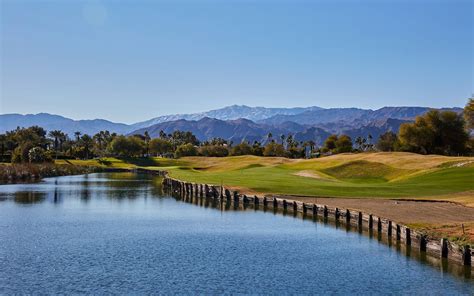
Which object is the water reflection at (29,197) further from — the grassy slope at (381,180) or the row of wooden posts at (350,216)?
the grassy slope at (381,180)

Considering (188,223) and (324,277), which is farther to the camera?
(188,223)

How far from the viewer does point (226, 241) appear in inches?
1874

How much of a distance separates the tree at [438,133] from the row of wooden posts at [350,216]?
259 feet

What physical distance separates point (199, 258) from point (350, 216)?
22.7 m

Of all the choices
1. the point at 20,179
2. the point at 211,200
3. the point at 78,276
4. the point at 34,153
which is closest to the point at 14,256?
the point at 78,276

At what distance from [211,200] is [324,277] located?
52499mm

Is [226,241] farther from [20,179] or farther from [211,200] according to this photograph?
[20,179]

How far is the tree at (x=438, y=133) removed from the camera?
154 m

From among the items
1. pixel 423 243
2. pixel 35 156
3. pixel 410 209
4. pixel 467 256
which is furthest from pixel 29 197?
pixel 35 156

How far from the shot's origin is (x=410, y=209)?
56.7 meters

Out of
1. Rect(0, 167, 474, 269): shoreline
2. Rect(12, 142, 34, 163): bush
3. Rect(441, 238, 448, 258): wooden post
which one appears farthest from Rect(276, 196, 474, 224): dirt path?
Rect(12, 142, 34, 163): bush

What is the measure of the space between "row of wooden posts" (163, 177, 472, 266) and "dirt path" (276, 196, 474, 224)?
4.65 ft

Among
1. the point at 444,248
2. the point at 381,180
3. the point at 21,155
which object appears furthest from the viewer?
the point at 21,155

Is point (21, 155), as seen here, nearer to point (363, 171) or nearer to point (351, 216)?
point (363, 171)
